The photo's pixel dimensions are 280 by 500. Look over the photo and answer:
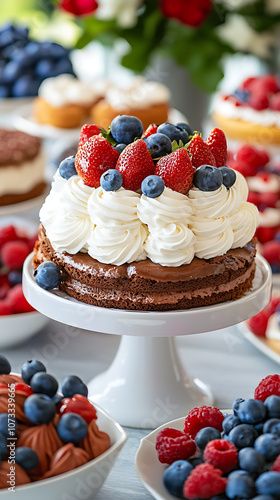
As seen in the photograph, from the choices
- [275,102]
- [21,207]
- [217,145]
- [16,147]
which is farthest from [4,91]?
[217,145]

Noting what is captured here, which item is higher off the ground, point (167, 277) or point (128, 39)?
point (167, 277)

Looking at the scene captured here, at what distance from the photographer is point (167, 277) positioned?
1270 millimetres

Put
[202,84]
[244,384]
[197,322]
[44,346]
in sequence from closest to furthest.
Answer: [197,322] < [244,384] < [44,346] < [202,84]

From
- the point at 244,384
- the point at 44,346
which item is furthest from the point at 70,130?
the point at 244,384

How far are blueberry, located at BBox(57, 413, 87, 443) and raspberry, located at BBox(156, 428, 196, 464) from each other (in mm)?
127

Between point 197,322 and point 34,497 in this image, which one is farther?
point 197,322

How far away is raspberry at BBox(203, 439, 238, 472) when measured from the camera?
1012mm

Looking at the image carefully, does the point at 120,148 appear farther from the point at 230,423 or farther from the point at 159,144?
the point at 230,423

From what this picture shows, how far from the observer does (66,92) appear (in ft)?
9.05

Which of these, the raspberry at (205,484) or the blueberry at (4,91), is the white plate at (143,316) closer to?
the raspberry at (205,484)

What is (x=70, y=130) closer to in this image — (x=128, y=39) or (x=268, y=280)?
(x=128, y=39)

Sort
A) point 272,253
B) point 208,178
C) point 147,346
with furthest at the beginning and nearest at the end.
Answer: point 272,253
point 147,346
point 208,178

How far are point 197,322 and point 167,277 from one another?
0.32 ft

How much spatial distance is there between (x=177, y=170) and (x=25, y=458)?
0.57 metres
